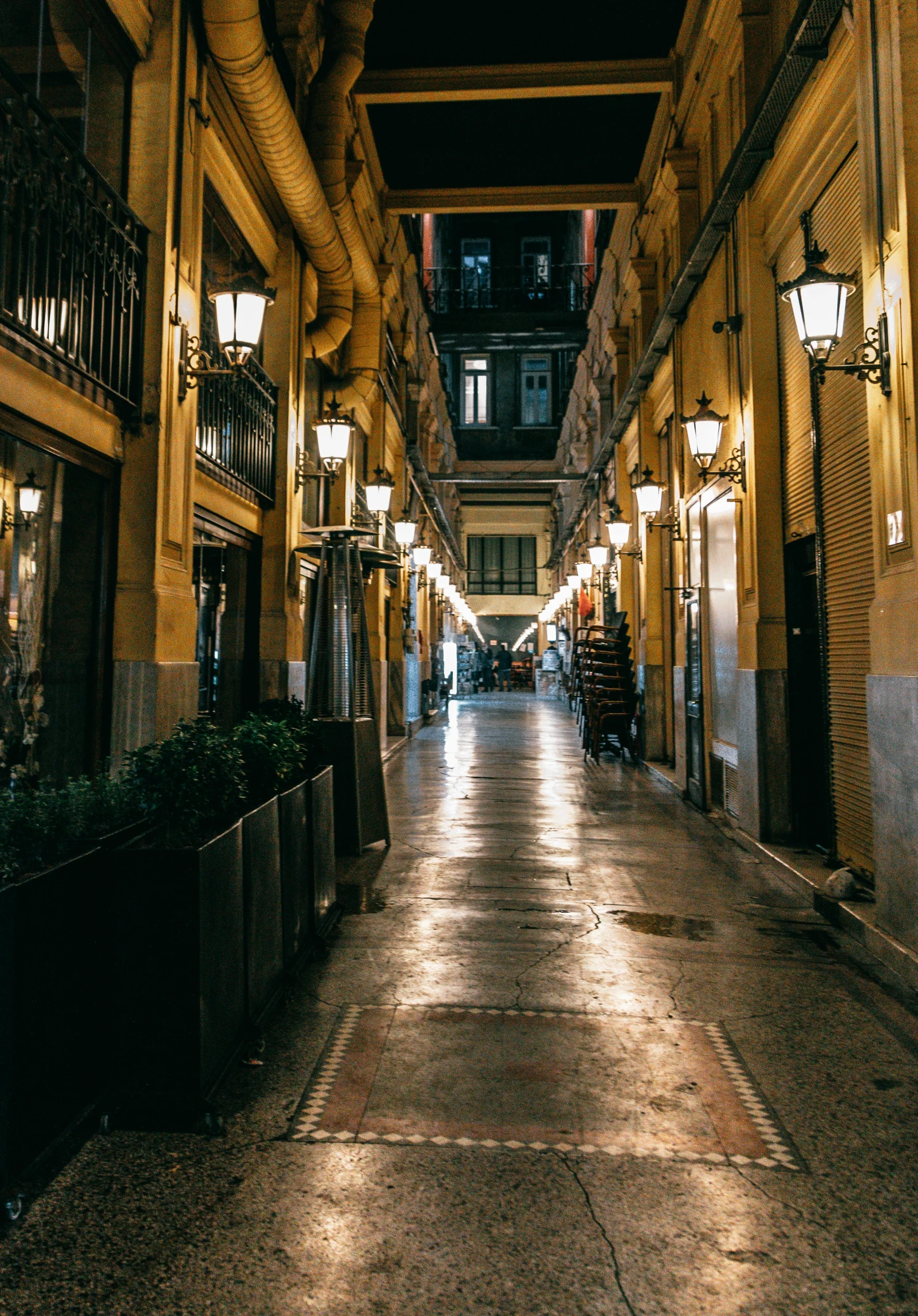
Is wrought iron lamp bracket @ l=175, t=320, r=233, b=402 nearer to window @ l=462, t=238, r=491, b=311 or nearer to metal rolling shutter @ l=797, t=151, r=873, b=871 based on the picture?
metal rolling shutter @ l=797, t=151, r=873, b=871

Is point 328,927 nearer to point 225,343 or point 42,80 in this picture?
point 225,343

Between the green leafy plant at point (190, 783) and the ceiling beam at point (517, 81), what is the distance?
37.1ft

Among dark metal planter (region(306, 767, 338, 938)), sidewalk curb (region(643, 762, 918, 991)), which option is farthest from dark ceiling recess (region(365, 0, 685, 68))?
dark metal planter (region(306, 767, 338, 938))

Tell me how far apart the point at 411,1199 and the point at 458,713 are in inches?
1045

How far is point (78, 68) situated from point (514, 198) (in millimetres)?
9876

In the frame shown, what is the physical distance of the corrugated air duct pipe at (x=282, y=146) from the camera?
6375mm

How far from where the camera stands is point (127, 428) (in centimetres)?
594

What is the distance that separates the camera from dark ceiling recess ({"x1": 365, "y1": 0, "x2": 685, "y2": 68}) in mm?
10547

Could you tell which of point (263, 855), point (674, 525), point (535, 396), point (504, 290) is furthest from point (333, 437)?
point (535, 396)

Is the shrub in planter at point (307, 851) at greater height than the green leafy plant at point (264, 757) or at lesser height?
lesser

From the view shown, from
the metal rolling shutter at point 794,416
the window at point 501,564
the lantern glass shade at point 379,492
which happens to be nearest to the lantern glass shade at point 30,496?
the metal rolling shutter at point 794,416

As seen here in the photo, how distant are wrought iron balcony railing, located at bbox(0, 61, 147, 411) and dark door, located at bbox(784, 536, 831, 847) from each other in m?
5.81

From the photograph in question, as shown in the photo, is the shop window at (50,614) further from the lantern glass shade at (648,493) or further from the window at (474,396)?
the window at (474,396)

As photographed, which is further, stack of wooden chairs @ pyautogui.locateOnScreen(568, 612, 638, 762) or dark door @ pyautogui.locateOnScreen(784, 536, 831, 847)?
stack of wooden chairs @ pyautogui.locateOnScreen(568, 612, 638, 762)
